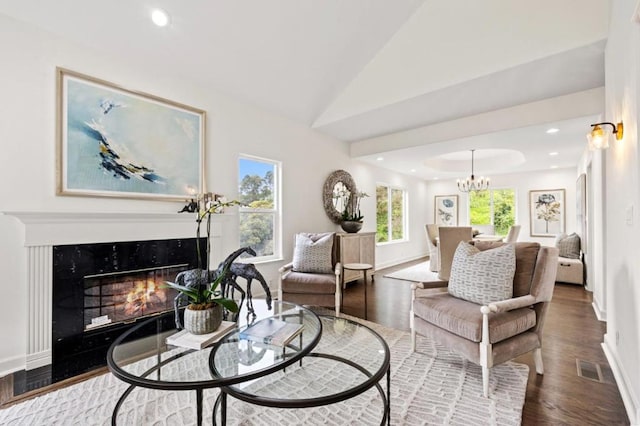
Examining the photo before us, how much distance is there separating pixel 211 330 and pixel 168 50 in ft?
9.05

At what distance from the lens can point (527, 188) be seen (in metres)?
7.36

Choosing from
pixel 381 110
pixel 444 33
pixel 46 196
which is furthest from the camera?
pixel 381 110

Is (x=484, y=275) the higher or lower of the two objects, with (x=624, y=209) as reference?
lower

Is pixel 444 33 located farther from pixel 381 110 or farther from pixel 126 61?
pixel 126 61

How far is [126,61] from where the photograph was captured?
112 inches

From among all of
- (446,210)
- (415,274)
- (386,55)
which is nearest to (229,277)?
(386,55)

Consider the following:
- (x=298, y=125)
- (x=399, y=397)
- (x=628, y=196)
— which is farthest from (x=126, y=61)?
(x=628, y=196)

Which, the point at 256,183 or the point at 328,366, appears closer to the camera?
the point at 328,366

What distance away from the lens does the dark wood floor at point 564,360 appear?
1734 millimetres

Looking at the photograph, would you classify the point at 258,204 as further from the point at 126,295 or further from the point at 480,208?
the point at 480,208

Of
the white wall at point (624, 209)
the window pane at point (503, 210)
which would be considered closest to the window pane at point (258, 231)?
the white wall at point (624, 209)

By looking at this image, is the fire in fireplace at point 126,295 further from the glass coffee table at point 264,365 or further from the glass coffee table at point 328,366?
the glass coffee table at point 328,366

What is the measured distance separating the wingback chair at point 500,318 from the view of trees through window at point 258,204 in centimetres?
236

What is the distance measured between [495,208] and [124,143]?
27.2ft
